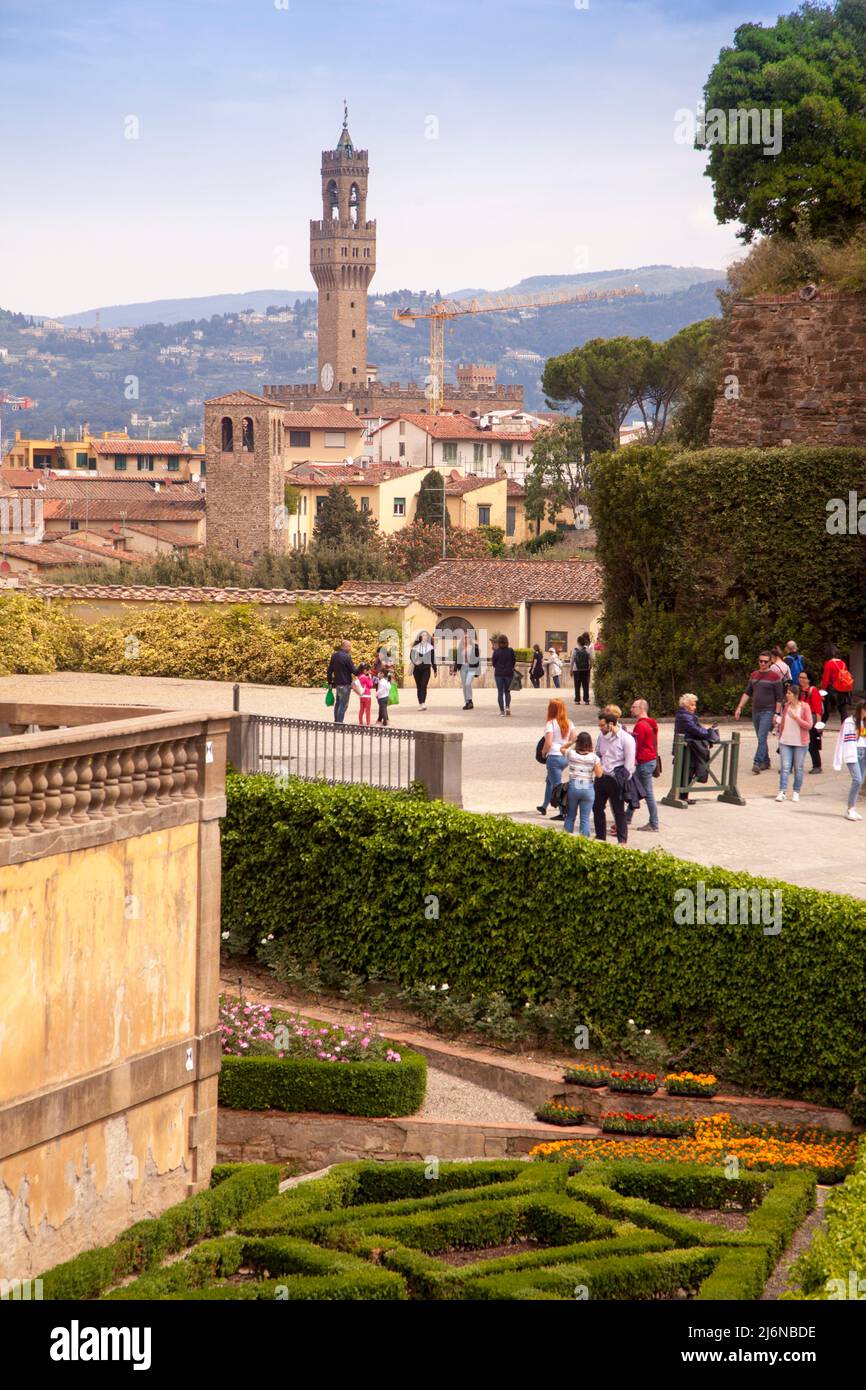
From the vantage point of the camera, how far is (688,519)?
3056 cm

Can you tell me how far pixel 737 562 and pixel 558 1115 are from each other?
16.6 meters

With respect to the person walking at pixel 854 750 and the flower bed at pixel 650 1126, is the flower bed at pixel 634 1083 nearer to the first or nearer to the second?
the flower bed at pixel 650 1126

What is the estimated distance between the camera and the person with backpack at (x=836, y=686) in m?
25.8

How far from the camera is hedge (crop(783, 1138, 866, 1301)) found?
27.7 ft

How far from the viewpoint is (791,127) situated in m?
38.5

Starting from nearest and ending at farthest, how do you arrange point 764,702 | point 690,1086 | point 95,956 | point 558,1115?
point 95,956
point 558,1115
point 690,1086
point 764,702

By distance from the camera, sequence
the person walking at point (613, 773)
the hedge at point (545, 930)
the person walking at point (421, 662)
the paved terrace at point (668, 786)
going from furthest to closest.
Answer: the person walking at point (421, 662)
the person walking at point (613, 773)
the paved terrace at point (668, 786)
the hedge at point (545, 930)

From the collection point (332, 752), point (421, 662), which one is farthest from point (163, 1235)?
point (421, 662)

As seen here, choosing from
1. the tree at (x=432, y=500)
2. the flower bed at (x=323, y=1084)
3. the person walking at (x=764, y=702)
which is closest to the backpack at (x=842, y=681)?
the person walking at (x=764, y=702)

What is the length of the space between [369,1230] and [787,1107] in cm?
474

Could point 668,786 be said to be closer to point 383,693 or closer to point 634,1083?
point 383,693

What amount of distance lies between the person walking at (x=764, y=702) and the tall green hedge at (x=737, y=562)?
6.06m
